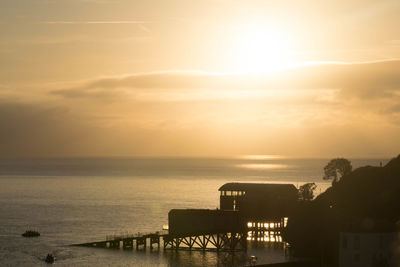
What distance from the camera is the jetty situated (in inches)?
3789

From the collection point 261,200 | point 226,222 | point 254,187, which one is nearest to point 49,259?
point 226,222

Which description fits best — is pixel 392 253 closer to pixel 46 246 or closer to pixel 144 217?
pixel 46 246

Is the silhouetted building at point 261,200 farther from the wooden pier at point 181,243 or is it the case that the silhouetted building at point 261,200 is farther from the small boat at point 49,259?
the small boat at point 49,259

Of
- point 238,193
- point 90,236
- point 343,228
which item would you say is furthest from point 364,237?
point 90,236

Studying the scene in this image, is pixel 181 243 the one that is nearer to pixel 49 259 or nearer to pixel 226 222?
pixel 226 222

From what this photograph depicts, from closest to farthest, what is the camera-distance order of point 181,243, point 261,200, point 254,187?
point 181,243, point 254,187, point 261,200

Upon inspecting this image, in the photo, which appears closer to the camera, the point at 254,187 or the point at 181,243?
the point at 181,243

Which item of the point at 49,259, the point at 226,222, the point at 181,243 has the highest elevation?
the point at 226,222

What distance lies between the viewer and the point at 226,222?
96.5 m

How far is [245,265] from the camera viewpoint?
8125 cm

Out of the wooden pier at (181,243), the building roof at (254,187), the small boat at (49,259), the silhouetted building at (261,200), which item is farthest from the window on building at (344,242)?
the small boat at (49,259)

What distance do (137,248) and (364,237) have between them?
38.0m

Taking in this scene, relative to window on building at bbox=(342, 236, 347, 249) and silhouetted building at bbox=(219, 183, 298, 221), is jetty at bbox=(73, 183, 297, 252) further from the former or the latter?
window on building at bbox=(342, 236, 347, 249)

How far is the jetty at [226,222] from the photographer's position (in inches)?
3789
